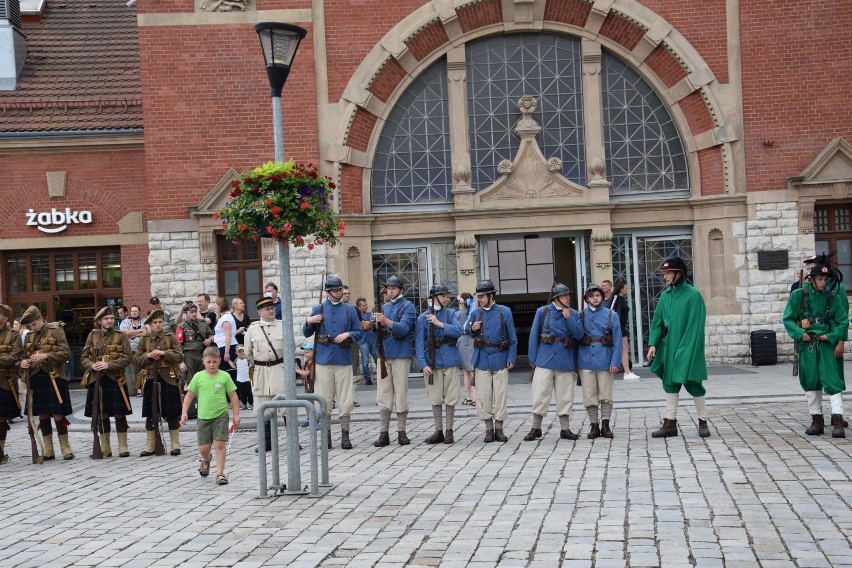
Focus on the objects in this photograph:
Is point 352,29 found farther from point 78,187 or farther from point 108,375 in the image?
point 108,375

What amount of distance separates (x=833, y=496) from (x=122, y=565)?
16.7 feet

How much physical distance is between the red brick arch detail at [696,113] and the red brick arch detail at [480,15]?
3819 millimetres

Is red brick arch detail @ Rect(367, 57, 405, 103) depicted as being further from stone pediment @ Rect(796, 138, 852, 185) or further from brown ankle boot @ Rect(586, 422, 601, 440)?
brown ankle boot @ Rect(586, 422, 601, 440)

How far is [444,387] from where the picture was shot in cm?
1382

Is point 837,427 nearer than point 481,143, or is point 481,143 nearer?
point 837,427

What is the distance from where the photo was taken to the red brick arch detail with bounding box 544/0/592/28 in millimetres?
22859

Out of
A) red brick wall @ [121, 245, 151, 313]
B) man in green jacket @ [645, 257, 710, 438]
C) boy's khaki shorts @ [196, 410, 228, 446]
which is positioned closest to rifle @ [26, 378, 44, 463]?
boy's khaki shorts @ [196, 410, 228, 446]

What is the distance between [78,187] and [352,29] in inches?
244

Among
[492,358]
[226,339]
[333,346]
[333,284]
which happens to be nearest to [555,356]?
[492,358]

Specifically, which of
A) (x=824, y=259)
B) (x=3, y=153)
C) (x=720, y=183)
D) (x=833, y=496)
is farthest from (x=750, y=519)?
(x=3, y=153)

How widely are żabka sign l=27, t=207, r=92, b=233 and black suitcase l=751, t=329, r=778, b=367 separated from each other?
12812 millimetres

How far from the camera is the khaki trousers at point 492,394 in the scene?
44.3ft

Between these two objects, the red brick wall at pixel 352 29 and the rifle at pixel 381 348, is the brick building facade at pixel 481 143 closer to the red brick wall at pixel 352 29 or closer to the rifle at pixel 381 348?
the red brick wall at pixel 352 29

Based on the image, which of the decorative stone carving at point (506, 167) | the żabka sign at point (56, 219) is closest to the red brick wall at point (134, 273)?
the żabka sign at point (56, 219)
